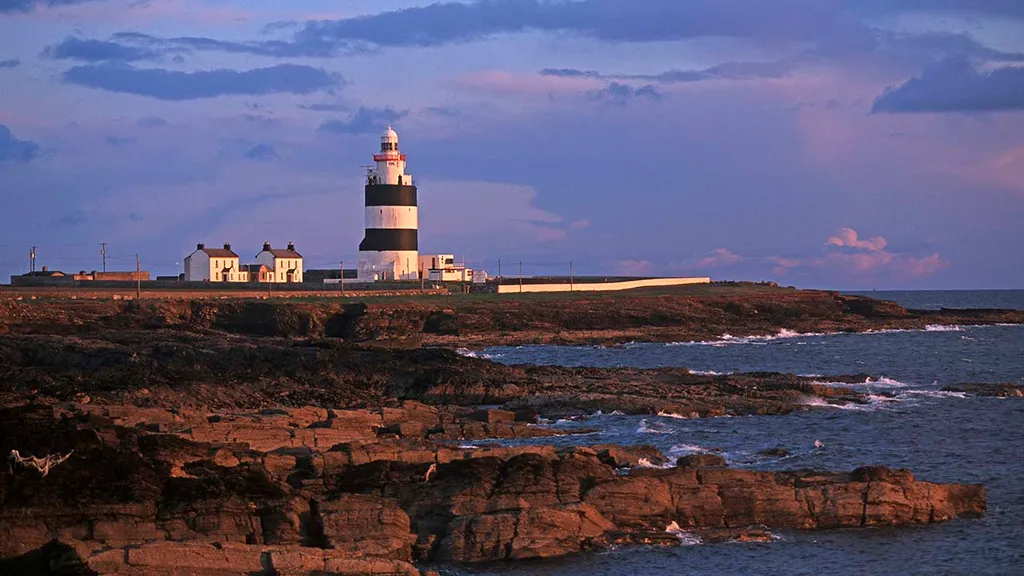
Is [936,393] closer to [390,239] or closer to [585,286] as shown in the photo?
[390,239]

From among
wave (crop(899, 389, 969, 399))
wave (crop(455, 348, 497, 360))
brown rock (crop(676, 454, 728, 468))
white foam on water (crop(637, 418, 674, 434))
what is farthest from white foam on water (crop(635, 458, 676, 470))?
wave (crop(455, 348, 497, 360))

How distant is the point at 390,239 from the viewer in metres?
87.5

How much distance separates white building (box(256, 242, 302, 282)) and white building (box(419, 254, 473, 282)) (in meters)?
8.98

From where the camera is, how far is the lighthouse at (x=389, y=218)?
279ft

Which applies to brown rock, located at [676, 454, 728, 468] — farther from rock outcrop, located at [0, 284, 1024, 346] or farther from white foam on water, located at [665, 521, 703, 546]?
rock outcrop, located at [0, 284, 1024, 346]

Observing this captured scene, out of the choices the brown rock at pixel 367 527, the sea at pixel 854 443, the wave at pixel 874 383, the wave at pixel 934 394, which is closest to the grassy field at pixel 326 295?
the sea at pixel 854 443

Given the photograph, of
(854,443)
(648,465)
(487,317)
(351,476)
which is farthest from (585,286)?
(351,476)

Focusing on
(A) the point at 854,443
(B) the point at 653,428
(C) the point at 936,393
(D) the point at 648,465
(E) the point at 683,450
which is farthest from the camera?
(C) the point at 936,393

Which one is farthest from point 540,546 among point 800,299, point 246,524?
point 800,299

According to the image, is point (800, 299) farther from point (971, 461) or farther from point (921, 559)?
point (921, 559)

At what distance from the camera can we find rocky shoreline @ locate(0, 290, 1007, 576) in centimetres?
1800

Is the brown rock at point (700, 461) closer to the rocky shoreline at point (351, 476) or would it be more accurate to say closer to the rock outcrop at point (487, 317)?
the rocky shoreline at point (351, 476)

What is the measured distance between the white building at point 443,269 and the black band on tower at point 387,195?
26.3 feet

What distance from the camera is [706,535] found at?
21.6 metres
